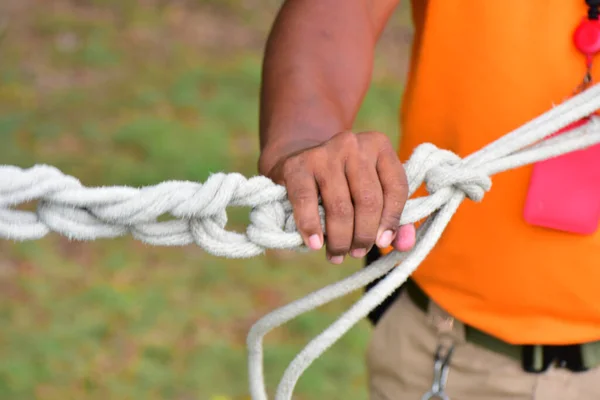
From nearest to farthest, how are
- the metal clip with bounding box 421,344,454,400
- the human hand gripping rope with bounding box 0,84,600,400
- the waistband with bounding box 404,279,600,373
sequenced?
the human hand gripping rope with bounding box 0,84,600,400 < the waistband with bounding box 404,279,600,373 < the metal clip with bounding box 421,344,454,400

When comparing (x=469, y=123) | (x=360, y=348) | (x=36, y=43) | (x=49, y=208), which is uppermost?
(x=36, y=43)

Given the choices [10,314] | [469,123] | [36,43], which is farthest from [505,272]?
[36,43]

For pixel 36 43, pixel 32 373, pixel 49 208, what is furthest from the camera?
pixel 36 43

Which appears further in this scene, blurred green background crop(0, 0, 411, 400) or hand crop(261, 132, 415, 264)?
blurred green background crop(0, 0, 411, 400)

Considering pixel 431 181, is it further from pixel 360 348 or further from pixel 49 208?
pixel 360 348

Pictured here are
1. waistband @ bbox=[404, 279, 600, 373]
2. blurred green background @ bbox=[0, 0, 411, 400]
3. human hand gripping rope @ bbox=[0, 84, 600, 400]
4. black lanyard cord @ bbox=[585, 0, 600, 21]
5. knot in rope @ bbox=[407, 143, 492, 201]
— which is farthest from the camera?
blurred green background @ bbox=[0, 0, 411, 400]

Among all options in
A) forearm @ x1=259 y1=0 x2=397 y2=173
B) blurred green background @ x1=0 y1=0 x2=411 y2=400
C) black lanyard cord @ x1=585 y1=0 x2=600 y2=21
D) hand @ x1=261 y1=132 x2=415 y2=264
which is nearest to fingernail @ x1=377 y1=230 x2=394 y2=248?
hand @ x1=261 y1=132 x2=415 y2=264

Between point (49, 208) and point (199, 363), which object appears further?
point (199, 363)

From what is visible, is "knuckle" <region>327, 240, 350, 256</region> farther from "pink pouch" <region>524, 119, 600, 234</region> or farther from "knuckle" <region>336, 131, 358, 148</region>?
"pink pouch" <region>524, 119, 600, 234</region>

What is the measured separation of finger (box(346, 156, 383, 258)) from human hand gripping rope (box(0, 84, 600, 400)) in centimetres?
6

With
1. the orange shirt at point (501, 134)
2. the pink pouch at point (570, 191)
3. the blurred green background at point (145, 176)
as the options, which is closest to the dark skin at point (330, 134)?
the orange shirt at point (501, 134)

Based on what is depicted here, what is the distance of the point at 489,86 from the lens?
1.09 metres

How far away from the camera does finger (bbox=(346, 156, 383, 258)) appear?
83 cm

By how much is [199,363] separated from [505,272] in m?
1.32
